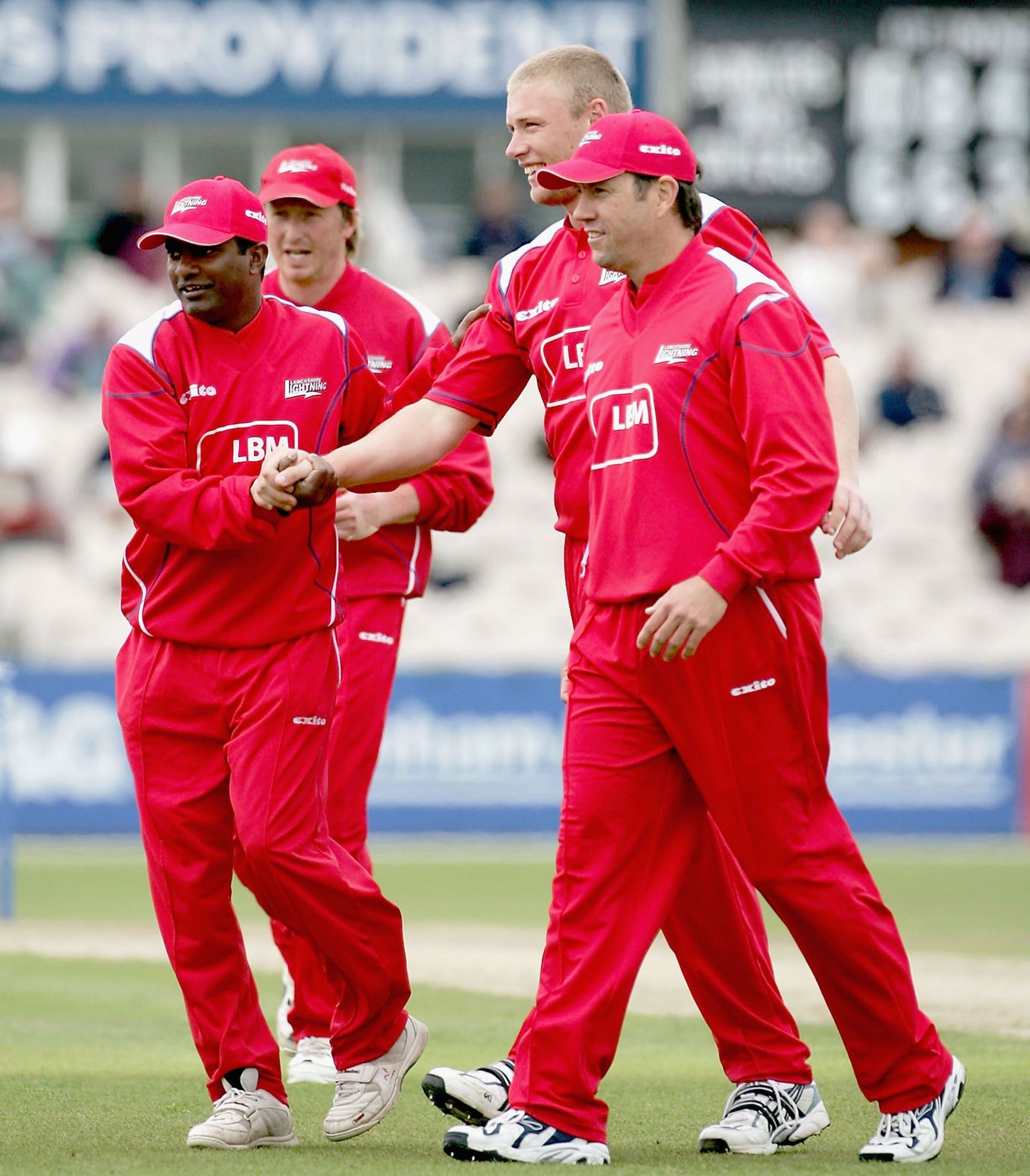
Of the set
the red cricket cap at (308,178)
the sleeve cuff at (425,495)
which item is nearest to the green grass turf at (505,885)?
the sleeve cuff at (425,495)

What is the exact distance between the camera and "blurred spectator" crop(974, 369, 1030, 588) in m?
21.8

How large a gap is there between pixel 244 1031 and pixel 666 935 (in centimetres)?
119

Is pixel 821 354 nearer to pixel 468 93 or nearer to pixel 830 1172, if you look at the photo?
pixel 830 1172

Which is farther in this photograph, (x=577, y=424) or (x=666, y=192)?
(x=577, y=424)


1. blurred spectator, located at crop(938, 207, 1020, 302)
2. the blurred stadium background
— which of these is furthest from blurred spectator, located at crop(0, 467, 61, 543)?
blurred spectator, located at crop(938, 207, 1020, 302)

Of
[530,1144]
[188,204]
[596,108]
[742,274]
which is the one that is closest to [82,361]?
[596,108]

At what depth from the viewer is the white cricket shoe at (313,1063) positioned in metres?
7.02

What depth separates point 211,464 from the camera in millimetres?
5855

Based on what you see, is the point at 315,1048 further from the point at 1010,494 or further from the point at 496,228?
the point at 496,228

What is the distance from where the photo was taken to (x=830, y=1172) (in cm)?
522

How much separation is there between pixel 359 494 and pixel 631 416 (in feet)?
5.70

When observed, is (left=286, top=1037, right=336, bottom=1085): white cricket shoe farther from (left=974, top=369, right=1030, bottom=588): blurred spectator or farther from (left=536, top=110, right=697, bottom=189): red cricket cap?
(left=974, top=369, right=1030, bottom=588): blurred spectator

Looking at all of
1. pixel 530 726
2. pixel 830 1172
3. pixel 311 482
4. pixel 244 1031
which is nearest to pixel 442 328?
pixel 311 482

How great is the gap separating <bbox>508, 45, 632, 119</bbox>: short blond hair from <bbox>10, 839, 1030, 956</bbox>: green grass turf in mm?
5936
